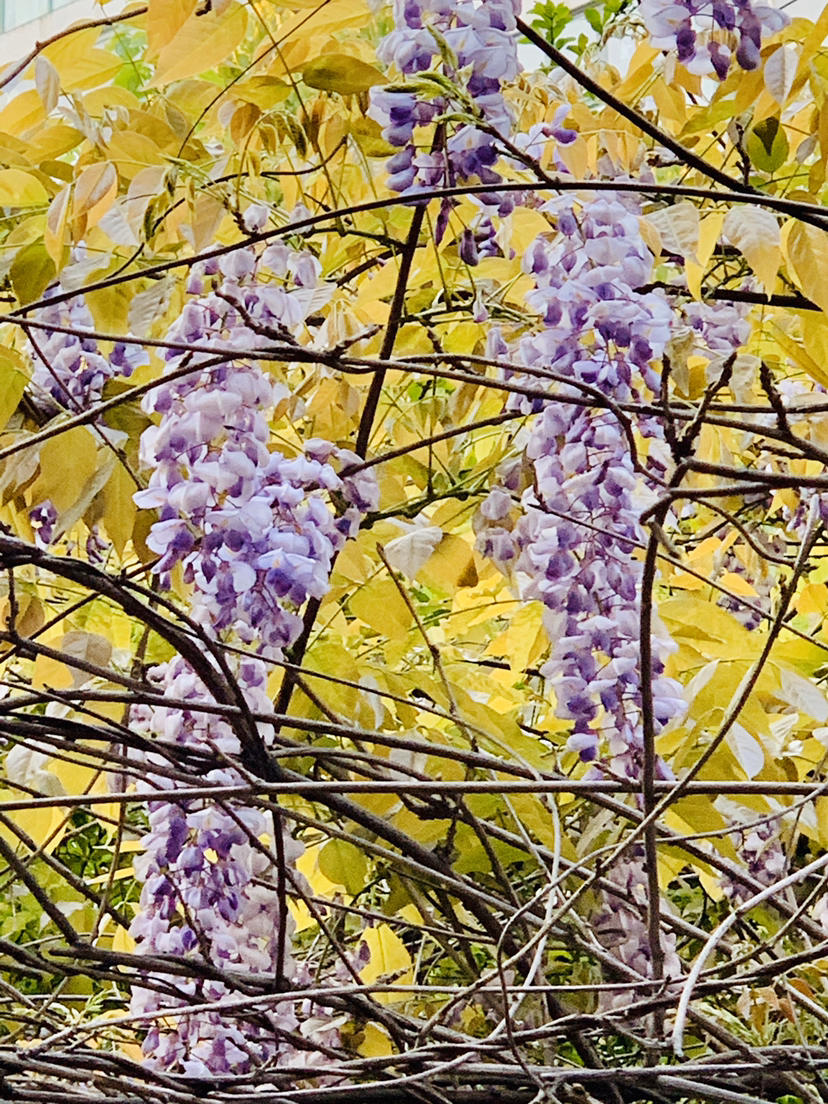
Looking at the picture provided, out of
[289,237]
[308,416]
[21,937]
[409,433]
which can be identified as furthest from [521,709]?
[21,937]

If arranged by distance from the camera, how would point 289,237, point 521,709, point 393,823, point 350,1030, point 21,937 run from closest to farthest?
point 289,237
point 393,823
point 350,1030
point 521,709
point 21,937

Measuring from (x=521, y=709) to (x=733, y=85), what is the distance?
35.3 inches

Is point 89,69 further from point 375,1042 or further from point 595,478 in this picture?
point 375,1042

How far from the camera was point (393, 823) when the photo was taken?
0.98 m

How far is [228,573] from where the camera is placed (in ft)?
2.25

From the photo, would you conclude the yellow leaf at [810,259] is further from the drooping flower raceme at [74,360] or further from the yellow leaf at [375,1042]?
the yellow leaf at [375,1042]

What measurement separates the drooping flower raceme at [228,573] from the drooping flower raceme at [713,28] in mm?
256

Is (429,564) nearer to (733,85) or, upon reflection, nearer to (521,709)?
→ (733,85)

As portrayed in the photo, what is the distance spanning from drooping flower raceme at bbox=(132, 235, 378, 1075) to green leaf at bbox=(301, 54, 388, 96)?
111mm

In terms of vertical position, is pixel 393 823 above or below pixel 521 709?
Answer: below

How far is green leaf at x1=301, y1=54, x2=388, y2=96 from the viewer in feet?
2.68

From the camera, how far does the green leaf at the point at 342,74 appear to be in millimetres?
818

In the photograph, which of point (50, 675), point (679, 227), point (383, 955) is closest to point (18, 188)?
point (50, 675)

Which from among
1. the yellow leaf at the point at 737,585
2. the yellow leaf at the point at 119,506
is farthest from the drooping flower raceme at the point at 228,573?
the yellow leaf at the point at 737,585
